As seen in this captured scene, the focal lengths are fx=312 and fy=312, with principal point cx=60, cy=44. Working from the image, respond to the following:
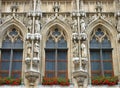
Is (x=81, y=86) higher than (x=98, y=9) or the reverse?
the reverse

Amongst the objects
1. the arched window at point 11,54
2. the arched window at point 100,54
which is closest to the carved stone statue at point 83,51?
the arched window at point 100,54

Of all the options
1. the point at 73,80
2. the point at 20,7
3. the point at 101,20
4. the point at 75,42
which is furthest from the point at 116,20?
the point at 20,7

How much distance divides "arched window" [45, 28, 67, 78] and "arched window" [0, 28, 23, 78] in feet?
4.87

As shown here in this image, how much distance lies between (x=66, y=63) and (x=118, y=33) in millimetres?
3259

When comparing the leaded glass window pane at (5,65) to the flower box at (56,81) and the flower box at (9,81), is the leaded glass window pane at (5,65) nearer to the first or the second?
the flower box at (9,81)

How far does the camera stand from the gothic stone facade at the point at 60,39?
52.7 feet

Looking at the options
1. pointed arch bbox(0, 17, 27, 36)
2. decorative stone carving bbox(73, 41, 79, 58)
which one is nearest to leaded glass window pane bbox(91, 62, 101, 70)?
decorative stone carving bbox(73, 41, 79, 58)

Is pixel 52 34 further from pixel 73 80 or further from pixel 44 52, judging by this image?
pixel 73 80

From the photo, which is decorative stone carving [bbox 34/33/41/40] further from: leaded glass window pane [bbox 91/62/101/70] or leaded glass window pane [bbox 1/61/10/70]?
leaded glass window pane [bbox 91/62/101/70]

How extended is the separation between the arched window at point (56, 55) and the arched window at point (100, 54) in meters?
1.52

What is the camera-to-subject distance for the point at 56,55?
16.8 m

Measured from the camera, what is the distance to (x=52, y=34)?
1741 centimetres

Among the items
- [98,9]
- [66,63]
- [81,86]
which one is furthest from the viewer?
[98,9]

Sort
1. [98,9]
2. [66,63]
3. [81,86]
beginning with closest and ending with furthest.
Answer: [81,86] → [66,63] → [98,9]
